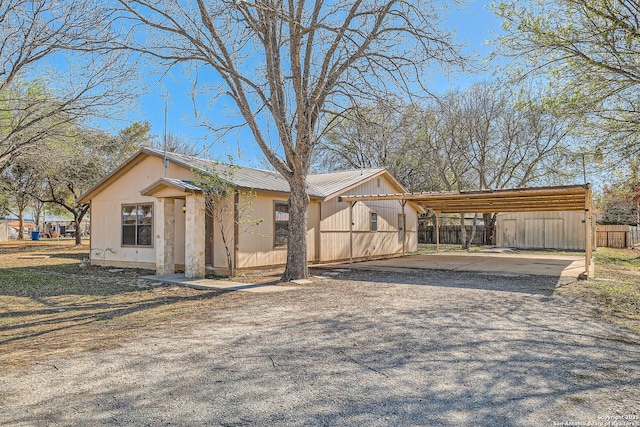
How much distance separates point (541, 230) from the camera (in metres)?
23.8

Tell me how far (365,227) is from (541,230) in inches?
508

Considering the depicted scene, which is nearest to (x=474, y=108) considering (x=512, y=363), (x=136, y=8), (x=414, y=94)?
(x=414, y=94)

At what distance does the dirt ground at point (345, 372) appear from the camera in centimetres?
296

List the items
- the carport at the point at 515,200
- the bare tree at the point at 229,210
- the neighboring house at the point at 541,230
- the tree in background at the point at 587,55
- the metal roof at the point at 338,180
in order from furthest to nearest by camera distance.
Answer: the neighboring house at the point at 541,230 < the metal roof at the point at 338,180 < the bare tree at the point at 229,210 < the carport at the point at 515,200 < the tree in background at the point at 587,55

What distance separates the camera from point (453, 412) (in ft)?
9.80

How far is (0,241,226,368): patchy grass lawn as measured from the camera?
486 centimetres

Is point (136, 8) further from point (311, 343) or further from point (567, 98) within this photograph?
point (567, 98)

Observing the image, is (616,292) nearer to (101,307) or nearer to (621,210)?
(101,307)

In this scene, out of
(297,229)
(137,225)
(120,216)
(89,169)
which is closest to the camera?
(297,229)

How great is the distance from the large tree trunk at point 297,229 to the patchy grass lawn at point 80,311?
2.17 m

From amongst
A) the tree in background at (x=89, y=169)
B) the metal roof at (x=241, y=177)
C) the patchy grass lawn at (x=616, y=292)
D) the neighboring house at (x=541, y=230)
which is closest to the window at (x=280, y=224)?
the metal roof at (x=241, y=177)

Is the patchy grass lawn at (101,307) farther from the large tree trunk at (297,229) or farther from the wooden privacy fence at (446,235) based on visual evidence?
the wooden privacy fence at (446,235)

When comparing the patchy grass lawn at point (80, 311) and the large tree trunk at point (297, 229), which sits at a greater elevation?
the large tree trunk at point (297, 229)

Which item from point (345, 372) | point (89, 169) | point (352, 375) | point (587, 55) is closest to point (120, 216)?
point (89, 169)
